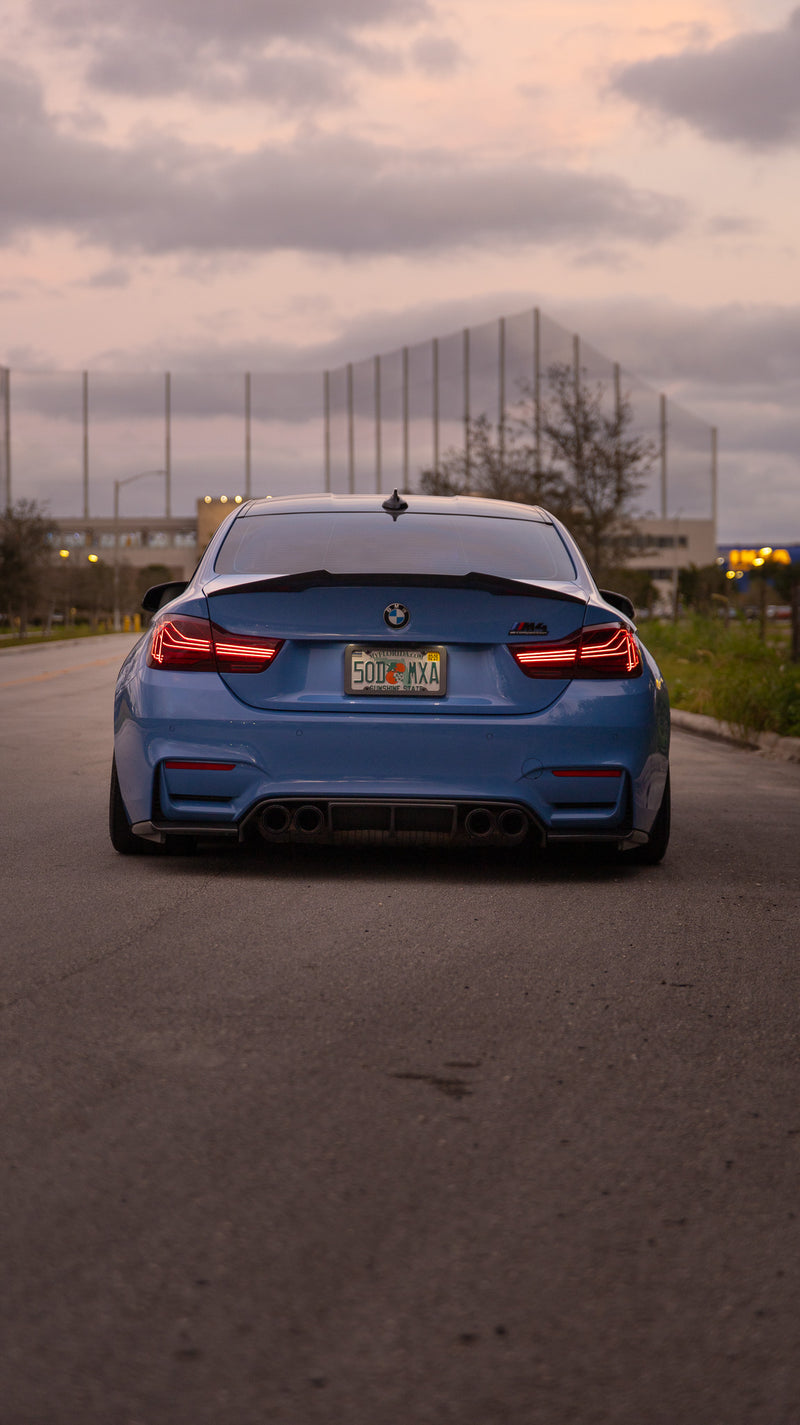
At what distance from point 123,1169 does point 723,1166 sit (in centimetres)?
121

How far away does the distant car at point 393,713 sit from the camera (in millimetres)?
6266

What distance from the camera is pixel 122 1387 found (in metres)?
2.31

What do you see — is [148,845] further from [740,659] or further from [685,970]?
[740,659]

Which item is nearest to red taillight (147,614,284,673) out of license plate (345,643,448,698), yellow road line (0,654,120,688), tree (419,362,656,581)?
license plate (345,643,448,698)

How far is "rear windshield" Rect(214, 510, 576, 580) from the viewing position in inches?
263

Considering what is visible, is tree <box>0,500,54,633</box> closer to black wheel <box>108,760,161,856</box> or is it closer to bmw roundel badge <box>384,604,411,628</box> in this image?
black wheel <box>108,760,161,856</box>

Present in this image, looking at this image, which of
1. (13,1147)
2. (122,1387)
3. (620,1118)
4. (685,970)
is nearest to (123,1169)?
(13,1147)

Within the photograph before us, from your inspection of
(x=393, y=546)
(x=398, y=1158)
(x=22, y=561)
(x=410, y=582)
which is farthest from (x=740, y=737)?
(x=22, y=561)

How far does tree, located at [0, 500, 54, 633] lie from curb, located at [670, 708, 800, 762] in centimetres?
4041

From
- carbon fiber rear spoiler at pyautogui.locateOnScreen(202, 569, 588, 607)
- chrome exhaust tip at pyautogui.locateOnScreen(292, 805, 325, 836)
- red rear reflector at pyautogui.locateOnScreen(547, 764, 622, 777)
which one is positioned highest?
carbon fiber rear spoiler at pyautogui.locateOnScreen(202, 569, 588, 607)

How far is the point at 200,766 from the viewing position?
636cm

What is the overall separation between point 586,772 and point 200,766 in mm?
1529

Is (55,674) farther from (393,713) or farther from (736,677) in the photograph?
(393,713)

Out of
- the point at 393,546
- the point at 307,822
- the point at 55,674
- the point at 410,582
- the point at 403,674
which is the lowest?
the point at 55,674
